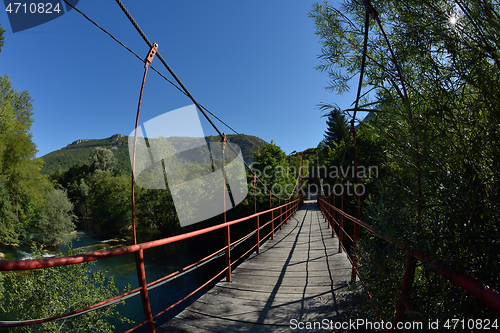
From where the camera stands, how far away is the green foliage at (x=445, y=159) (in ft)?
2.21

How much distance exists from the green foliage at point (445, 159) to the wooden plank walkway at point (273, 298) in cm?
108

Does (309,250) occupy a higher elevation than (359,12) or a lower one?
lower

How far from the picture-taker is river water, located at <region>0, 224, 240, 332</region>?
457 inches

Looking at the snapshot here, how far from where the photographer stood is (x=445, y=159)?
77 centimetres

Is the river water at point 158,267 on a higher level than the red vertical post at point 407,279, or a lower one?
lower

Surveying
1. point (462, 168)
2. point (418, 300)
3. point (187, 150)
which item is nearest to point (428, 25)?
point (462, 168)

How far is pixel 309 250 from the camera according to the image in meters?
4.31

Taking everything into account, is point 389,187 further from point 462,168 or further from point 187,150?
point 187,150

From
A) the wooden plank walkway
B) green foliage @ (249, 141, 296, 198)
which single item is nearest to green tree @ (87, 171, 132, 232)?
green foliage @ (249, 141, 296, 198)

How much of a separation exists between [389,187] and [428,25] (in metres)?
0.68

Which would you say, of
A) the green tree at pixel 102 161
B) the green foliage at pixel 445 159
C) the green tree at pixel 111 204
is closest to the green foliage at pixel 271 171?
the green tree at pixel 111 204

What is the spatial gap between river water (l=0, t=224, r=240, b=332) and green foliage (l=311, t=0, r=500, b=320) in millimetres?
12396

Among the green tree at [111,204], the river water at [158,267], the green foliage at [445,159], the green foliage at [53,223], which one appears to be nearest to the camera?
the green foliage at [445,159]

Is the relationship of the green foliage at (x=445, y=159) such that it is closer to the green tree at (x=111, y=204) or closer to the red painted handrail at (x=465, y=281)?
the red painted handrail at (x=465, y=281)
